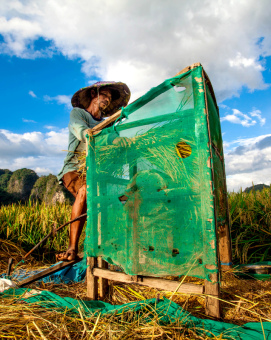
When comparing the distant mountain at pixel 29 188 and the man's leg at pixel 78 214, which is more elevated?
the distant mountain at pixel 29 188

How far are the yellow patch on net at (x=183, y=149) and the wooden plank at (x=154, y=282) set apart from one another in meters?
0.97

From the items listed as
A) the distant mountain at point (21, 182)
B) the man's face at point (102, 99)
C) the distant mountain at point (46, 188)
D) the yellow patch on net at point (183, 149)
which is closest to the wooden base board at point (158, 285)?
the yellow patch on net at point (183, 149)

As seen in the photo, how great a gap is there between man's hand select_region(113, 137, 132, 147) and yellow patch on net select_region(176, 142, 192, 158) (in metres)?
0.46

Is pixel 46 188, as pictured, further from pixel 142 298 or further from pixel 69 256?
pixel 142 298

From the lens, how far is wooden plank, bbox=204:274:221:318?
5.31ft

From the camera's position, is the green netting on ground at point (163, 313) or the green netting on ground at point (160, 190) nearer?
the green netting on ground at point (163, 313)

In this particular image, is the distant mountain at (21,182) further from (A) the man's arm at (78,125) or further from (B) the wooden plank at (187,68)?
(B) the wooden plank at (187,68)

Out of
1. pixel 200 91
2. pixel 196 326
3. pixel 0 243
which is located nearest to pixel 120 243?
pixel 196 326

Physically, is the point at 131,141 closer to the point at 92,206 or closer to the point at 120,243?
the point at 92,206

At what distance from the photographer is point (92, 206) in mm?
2244

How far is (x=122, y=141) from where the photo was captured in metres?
2.12

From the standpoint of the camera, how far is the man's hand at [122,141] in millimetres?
2078

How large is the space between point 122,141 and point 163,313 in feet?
4.57

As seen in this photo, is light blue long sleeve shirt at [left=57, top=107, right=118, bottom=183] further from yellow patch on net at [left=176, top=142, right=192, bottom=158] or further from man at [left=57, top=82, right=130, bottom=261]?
yellow patch on net at [left=176, top=142, right=192, bottom=158]
